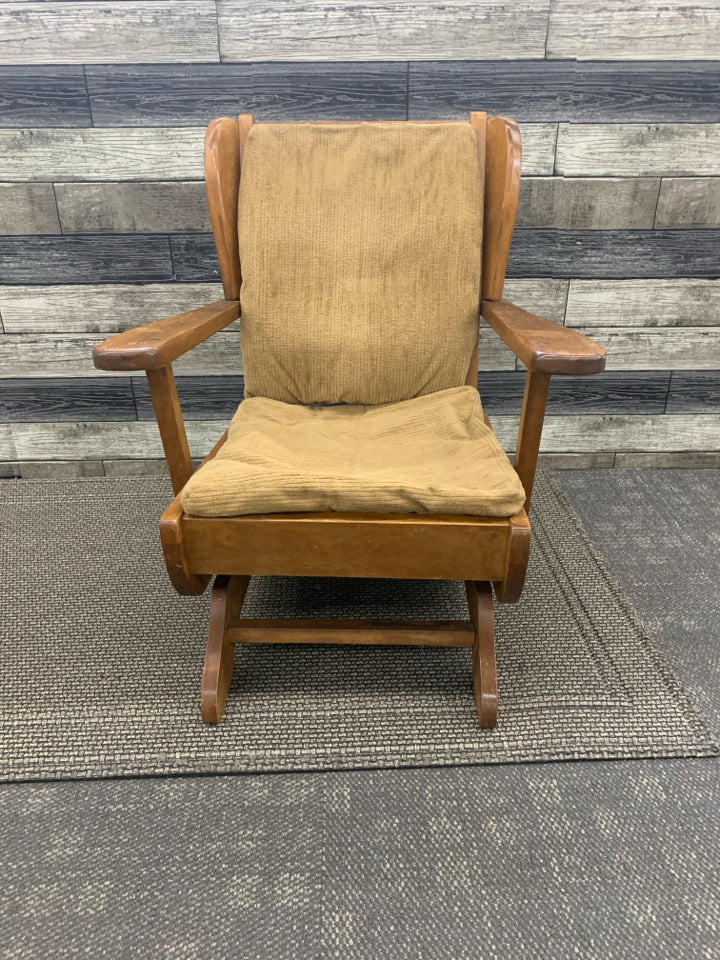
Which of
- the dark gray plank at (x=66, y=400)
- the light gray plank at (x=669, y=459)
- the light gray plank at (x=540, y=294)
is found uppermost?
the light gray plank at (x=540, y=294)

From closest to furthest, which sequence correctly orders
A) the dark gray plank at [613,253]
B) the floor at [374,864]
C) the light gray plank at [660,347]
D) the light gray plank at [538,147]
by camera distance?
1. the floor at [374,864]
2. the light gray plank at [538,147]
3. the dark gray plank at [613,253]
4. the light gray plank at [660,347]

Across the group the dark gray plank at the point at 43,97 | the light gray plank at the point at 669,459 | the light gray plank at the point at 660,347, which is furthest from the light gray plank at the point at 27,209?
the light gray plank at the point at 669,459

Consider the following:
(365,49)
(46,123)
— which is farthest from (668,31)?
(46,123)

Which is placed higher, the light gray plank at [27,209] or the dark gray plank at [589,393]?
the light gray plank at [27,209]

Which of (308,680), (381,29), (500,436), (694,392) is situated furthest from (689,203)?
(308,680)

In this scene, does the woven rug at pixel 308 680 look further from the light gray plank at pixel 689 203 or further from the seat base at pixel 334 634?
the light gray plank at pixel 689 203

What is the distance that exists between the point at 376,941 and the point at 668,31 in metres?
1.93

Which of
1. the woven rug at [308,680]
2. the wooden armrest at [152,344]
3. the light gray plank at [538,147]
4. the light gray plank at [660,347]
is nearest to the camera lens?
the wooden armrest at [152,344]

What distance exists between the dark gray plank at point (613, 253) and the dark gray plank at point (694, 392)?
0.29 meters

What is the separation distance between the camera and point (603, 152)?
5.50ft

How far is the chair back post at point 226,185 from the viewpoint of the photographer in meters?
1.33

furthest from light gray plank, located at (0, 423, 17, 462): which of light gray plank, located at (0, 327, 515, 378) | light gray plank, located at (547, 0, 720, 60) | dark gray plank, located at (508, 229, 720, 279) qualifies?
light gray plank, located at (547, 0, 720, 60)

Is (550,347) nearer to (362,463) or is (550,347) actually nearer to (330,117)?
(362,463)

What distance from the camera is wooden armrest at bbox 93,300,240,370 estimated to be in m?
0.95
